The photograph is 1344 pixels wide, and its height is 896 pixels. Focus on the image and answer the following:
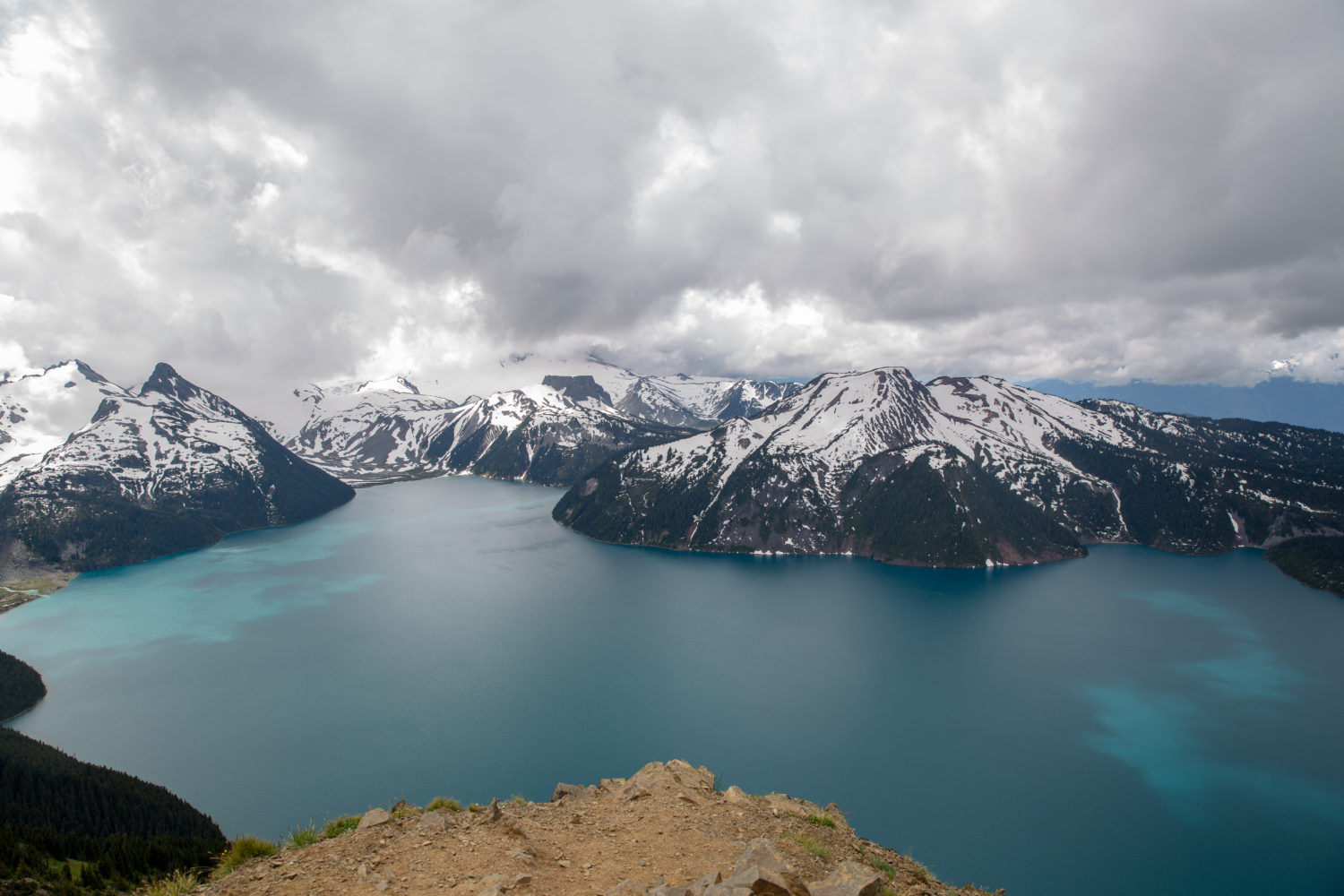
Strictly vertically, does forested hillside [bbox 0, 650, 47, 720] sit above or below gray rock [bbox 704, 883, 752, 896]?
below

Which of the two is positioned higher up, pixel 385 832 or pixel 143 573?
pixel 385 832

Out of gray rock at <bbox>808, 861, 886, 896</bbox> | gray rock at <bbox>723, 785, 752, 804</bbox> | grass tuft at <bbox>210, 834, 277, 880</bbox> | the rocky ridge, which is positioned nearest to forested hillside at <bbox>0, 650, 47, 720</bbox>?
grass tuft at <bbox>210, 834, 277, 880</bbox>

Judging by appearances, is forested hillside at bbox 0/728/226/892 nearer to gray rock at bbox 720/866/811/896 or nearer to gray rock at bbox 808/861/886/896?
gray rock at bbox 720/866/811/896

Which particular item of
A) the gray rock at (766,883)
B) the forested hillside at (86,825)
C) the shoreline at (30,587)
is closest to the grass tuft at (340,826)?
the gray rock at (766,883)

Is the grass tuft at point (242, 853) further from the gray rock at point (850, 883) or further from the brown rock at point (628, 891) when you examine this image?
the gray rock at point (850, 883)

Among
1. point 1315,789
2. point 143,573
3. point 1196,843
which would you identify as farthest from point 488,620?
point 143,573

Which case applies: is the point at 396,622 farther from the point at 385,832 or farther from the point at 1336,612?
the point at 1336,612

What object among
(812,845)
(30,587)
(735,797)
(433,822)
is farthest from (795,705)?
(30,587)
